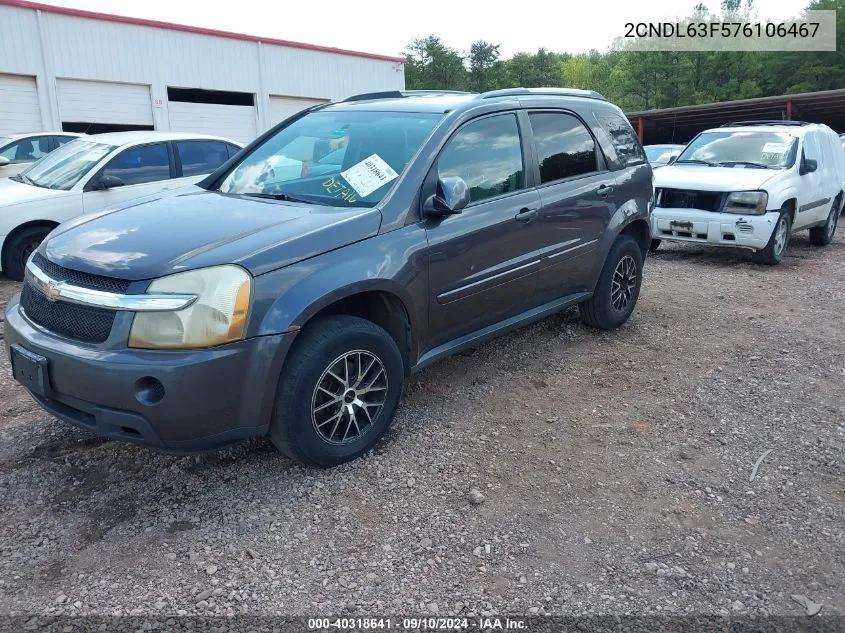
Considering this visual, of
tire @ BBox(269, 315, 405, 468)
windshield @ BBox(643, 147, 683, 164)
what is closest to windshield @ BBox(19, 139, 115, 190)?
tire @ BBox(269, 315, 405, 468)

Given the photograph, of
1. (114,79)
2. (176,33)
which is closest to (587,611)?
(114,79)

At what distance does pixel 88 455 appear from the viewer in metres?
3.54

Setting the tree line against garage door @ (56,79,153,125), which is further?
the tree line

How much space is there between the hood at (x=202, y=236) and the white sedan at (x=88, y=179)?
4005 mm

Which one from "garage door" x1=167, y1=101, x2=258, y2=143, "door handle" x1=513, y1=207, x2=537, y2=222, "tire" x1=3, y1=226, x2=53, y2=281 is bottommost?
"tire" x1=3, y1=226, x2=53, y2=281

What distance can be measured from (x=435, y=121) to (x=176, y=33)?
62.8ft

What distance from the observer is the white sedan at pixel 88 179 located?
7.05 m

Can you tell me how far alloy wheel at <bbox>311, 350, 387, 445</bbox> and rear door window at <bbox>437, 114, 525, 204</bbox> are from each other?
3.89ft

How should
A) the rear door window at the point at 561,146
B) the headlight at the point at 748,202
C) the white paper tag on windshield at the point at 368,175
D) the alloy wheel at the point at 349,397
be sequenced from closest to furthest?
1. the alloy wheel at the point at 349,397
2. the white paper tag on windshield at the point at 368,175
3. the rear door window at the point at 561,146
4. the headlight at the point at 748,202

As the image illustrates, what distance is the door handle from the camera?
14.0 feet

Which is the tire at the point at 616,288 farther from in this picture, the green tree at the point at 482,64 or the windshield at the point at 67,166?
the green tree at the point at 482,64

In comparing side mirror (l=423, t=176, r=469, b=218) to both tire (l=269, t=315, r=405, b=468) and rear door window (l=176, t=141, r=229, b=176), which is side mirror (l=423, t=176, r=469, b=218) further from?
rear door window (l=176, t=141, r=229, b=176)

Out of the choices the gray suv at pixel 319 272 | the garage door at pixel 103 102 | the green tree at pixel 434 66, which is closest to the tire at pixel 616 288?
the gray suv at pixel 319 272

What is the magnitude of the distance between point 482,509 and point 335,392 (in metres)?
0.89
